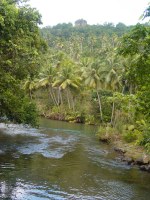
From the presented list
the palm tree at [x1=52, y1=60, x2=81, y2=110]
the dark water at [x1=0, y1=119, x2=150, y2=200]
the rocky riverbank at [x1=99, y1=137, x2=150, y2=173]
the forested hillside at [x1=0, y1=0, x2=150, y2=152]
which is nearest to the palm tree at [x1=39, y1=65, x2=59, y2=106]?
the forested hillside at [x1=0, y1=0, x2=150, y2=152]

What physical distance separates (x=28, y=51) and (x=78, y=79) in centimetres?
3643

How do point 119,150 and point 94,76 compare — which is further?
point 94,76

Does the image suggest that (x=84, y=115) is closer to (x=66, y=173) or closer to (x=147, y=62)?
(x=66, y=173)

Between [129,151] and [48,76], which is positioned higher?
[48,76]

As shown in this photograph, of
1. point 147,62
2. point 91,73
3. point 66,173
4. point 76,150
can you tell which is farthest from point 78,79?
point 147,62

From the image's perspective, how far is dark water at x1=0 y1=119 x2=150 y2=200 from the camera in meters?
13.2

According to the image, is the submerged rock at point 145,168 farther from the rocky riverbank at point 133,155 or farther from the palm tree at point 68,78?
the palm tree at point 68,78

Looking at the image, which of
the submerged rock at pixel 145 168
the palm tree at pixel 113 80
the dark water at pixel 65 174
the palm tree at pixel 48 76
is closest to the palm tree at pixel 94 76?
the palm tree at pixel 113 80

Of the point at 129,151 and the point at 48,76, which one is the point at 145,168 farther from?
the point at 48,76

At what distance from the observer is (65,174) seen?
54.0ft

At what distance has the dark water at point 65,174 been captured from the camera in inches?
520

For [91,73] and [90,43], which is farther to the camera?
[90,43]

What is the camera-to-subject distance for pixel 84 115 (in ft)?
168

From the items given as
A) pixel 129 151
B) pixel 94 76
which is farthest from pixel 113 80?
pixel 129 151
